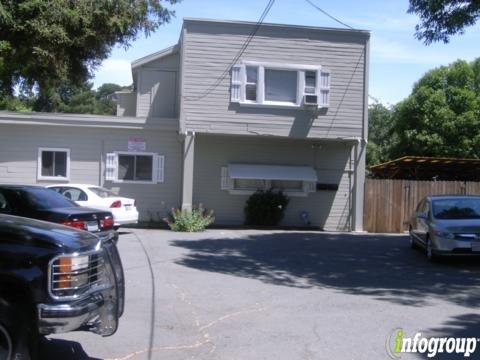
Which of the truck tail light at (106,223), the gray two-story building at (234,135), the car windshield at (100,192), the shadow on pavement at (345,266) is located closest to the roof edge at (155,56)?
the gray two-story building at (234,135)

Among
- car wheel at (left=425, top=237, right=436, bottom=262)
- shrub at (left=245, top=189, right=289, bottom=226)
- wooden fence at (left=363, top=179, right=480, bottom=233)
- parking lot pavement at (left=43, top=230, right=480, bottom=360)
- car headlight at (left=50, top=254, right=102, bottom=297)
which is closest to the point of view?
car headlight at (left=50, top=254, right=102, bottom=297)

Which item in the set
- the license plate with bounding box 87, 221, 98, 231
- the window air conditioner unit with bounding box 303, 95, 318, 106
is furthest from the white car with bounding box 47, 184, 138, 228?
the window air conditioner unit with bounding box 303, 95, 318, 106

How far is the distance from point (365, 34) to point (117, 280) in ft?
57.7

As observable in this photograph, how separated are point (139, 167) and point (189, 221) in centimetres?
324

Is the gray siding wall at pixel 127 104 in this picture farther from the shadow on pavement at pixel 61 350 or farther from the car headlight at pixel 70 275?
the car headlight at pixel 70 275

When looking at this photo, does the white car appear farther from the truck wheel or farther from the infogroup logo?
the truck wheel

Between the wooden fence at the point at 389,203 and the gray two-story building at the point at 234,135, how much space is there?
41 centimetres

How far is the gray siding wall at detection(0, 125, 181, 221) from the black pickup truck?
16086 millimetres

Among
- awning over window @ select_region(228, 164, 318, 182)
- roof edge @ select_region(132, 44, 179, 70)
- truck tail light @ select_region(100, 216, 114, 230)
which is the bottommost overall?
truck tail light @ select_region(100, 216, 114, 230)

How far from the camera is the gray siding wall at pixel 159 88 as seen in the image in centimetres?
2291

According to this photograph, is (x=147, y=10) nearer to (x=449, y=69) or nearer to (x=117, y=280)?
(x=117, y=280)

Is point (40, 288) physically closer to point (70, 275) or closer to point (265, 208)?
point (70, 275)

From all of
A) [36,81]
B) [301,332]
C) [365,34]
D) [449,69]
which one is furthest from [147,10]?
[449,69]

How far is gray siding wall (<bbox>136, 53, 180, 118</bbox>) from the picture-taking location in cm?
2291
